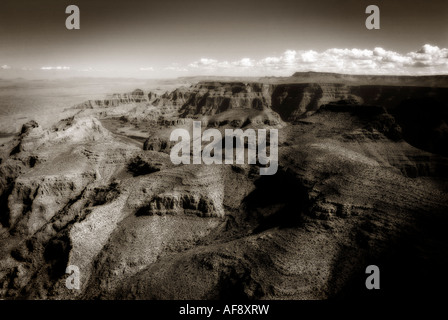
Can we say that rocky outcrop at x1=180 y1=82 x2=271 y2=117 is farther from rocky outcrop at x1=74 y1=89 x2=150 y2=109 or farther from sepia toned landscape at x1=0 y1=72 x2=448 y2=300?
sepia toned landscape at x1=0 y1=72 x2=448 y2=300

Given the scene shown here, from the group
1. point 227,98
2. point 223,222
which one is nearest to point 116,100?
point 227,98

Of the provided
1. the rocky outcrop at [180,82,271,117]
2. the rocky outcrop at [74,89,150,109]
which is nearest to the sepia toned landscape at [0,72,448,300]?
the rocky outcrop at [180,82,271,117]

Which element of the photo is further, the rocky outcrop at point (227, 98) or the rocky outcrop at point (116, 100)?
the rocky outcrop at point (116, 100)

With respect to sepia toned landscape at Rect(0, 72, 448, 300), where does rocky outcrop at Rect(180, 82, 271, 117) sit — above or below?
above

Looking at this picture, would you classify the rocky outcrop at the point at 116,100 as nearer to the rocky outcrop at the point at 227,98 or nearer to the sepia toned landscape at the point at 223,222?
the rocky outcrop at the point at 227,98

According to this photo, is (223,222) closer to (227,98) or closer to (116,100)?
(227,98)

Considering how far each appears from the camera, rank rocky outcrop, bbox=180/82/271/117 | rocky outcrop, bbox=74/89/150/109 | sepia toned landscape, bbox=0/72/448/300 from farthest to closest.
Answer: rocky outcrop, bbox=74/89/150/109 → rocky outcrop, bbox=180/82/271/117 → sepia toned landscape, bbox=0/72/448/300

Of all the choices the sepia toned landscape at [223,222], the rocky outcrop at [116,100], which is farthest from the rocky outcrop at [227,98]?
the sepia toned landscape at [223,222]

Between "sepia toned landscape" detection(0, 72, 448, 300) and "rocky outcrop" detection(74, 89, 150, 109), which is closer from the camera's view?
"sepia toned landscape" detection(0, 72, 448, 300)

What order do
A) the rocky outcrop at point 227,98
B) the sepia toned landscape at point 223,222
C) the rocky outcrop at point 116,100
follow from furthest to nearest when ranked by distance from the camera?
the rocky outcrop at point 116,100, the rocky outcrop at point 227,98, the sepia toned landscape at point 223,222
